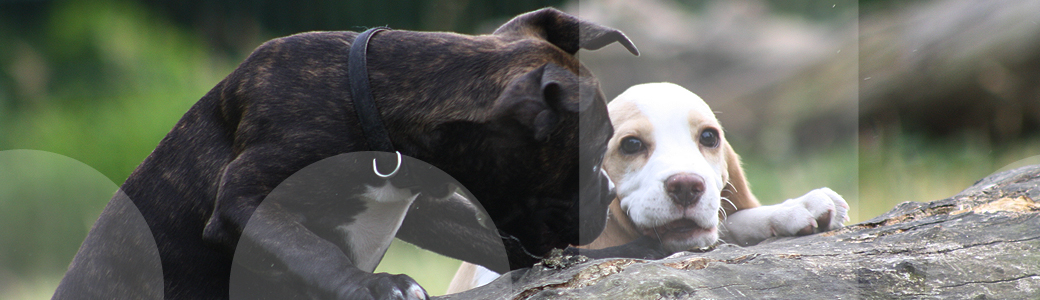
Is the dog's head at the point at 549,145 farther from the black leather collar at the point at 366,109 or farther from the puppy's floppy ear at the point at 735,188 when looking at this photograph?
the puppy's floppy ear at the point at 735,188

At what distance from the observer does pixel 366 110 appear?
7.06 ft

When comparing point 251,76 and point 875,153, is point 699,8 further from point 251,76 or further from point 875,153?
point 251,76

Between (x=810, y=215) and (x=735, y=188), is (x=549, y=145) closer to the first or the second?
(x=810, y=215)

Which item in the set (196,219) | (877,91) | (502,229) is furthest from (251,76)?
(877,91)

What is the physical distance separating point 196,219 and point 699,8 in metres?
11.1

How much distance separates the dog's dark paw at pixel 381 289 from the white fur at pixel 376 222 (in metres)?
0.43

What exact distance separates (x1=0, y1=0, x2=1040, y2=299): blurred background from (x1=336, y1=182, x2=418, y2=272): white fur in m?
2.04

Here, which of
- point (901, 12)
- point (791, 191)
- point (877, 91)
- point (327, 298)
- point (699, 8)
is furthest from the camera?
point (699, 8)

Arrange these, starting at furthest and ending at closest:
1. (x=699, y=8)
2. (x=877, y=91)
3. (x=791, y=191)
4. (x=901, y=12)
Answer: (x=699, y=8), (x=901, y=12), (x=877, y=91), (x=791, y=191)

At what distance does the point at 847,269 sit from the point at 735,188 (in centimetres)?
102

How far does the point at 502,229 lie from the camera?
2318 mm

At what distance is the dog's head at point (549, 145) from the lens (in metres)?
1.99

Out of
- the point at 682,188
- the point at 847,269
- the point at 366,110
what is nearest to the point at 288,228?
the point at 366,110

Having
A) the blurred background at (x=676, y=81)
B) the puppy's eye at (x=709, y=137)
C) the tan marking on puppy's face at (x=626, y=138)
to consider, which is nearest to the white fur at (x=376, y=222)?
the tan marking on puppy's face at (x=626, y=138)
